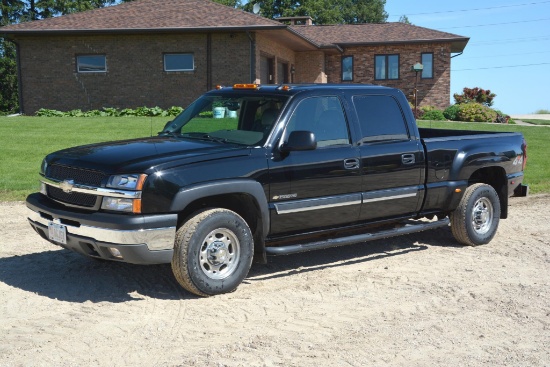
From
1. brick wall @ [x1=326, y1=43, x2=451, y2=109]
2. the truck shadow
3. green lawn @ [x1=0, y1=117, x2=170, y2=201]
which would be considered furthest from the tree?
the truck shadow

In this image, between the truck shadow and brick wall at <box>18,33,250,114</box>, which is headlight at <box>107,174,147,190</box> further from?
brick wall at <box>18,33,250,114</box>

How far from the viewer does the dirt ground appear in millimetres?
4742

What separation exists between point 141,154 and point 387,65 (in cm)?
3250

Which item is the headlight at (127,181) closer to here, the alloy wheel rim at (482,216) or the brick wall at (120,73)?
the alloy wheel rim at (482,216)

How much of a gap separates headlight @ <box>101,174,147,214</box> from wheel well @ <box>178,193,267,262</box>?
52 centimetres

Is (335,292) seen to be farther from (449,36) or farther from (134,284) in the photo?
(449,36)

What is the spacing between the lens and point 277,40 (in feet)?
102

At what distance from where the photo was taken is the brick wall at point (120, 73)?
91.2 feet

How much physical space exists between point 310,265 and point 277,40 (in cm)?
2465

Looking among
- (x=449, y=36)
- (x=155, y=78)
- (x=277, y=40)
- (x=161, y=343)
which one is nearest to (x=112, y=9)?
(x=155, y=78)

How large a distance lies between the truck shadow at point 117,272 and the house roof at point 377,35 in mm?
27664

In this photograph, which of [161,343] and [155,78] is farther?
[155,78]

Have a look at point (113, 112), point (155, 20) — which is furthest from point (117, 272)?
point (155, 20)

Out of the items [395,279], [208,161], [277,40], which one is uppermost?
[277,40]
